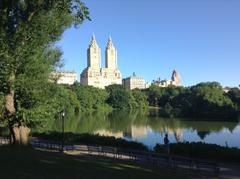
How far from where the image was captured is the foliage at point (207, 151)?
908 inches

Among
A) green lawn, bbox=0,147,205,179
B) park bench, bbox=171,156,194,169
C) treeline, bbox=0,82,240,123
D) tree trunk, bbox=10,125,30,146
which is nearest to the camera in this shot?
green lawn, bbox=0,147,205,179

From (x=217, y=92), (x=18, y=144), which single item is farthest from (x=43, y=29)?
(x=217, y=92)

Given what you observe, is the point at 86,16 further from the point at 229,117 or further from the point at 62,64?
the point at 229,117

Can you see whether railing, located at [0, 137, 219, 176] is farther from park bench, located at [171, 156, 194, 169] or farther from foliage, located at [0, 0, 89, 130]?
foliage, located at [0, 0, 89, 130]

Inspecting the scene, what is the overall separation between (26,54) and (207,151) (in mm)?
12168

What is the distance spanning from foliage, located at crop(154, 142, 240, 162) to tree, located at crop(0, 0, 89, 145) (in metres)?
8.91

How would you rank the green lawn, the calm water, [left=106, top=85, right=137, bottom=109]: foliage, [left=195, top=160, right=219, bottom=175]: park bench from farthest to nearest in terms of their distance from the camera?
1. [left=106, top=85, right=137, bottom=109]: foliage
2. the calm water
3. [left=195, top=160, right=219, bottom=175]: park bench
4. the green lawn

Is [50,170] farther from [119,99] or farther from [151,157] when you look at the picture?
[119,99]

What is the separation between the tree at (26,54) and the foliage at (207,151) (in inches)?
351

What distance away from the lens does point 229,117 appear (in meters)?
92.9

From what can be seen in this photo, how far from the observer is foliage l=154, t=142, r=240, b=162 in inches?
908

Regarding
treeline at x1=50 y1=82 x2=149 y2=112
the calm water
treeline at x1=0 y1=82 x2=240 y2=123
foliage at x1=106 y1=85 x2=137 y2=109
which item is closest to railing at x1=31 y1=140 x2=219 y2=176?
treeline at x1=0 y1=82 x2=240 y2=123

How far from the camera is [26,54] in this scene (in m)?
22.2

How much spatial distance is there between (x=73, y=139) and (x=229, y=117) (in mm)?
66321
